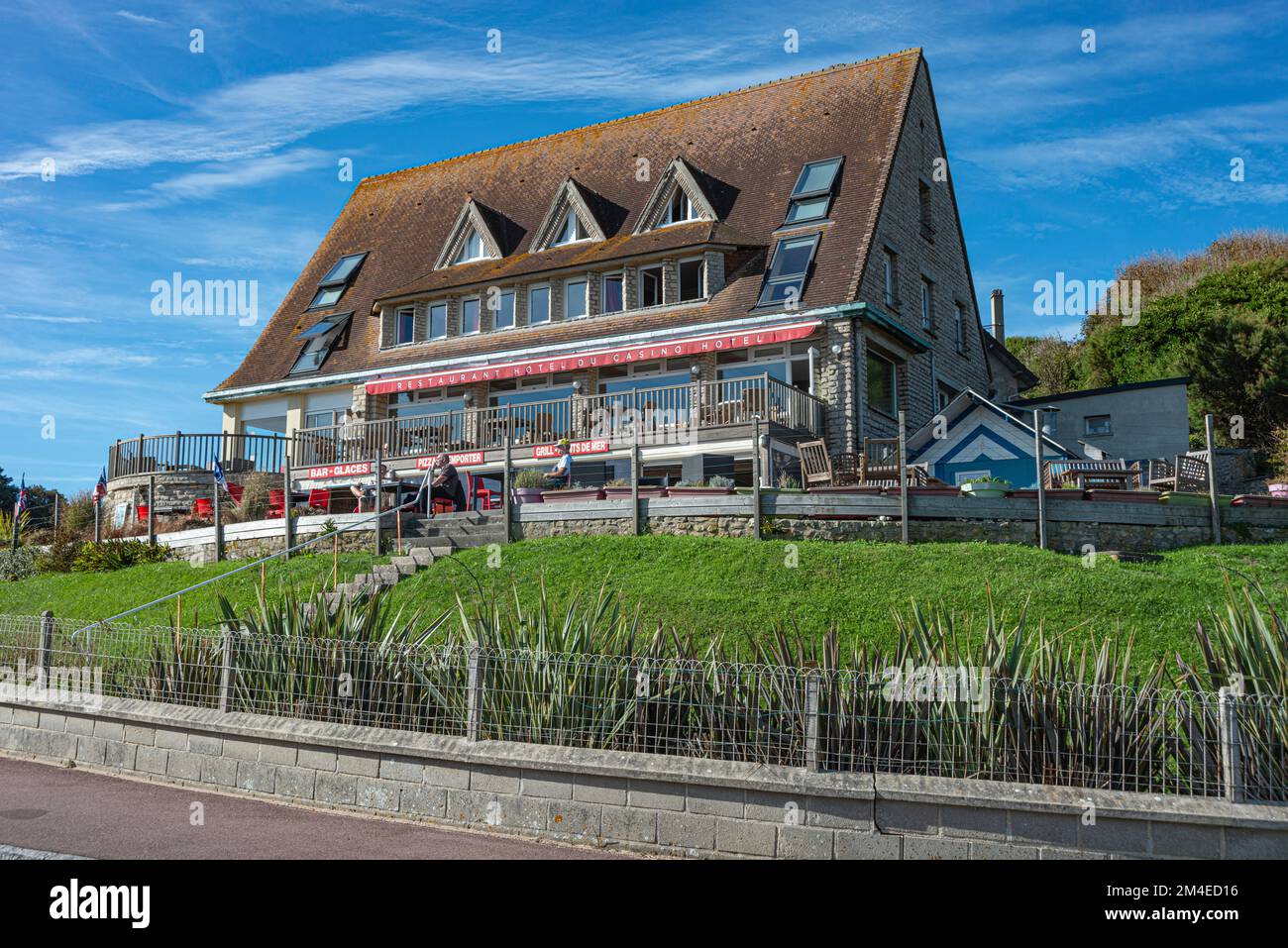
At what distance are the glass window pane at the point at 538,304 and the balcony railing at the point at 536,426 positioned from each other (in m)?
2.88

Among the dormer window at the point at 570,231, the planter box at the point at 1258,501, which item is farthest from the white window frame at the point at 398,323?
the planter box at the point at 1258,501

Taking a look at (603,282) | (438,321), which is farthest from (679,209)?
(438,321)

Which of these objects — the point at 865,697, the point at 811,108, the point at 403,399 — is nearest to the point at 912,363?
the point at 811,108

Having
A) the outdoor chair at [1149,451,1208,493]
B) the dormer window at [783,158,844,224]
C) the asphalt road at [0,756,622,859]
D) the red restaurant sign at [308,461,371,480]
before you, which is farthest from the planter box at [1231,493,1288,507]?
the red restaurant sign at [308,461,371,480]

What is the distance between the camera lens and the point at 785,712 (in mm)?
8023

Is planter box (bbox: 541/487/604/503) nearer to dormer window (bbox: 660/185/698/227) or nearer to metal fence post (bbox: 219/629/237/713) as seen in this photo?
metal fence post (bbox: 219/629/237/713)

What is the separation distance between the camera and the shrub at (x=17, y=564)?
2341cm

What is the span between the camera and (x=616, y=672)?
855 cm

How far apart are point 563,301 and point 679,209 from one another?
148 inches

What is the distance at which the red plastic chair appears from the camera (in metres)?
22.9

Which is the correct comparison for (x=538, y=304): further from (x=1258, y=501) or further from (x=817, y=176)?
(x=1258, y=501)

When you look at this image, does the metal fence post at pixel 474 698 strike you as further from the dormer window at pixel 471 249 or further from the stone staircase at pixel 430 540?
the dormer window at pixel 471 249

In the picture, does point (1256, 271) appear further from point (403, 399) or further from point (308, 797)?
point (308, 797)
